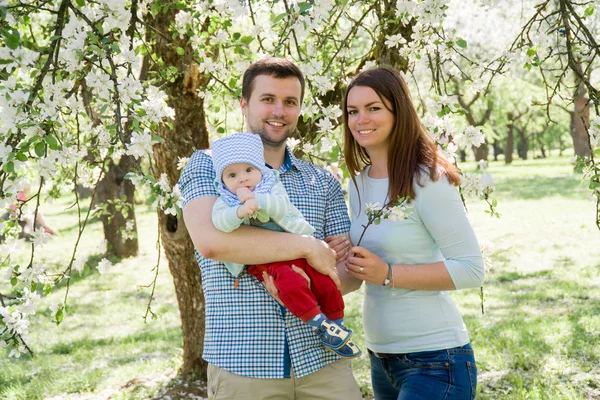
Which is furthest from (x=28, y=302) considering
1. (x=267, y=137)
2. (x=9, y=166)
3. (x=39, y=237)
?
(x=267, y=137)

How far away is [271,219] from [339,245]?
34 cm

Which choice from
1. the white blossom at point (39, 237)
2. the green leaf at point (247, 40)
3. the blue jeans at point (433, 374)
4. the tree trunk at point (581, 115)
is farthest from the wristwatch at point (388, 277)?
Answer: the white blossom at point (39, 237)

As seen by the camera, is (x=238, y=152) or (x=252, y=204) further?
(x=238, y=152)

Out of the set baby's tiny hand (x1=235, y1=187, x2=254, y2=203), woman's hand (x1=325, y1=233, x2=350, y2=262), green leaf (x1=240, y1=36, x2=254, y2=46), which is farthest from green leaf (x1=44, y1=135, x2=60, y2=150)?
green leaf (x1=240, y1=36, x2=254, y2=46)

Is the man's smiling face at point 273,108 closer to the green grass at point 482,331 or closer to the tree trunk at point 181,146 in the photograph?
the green grass at point 482,331

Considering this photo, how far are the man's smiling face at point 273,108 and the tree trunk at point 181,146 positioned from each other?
2.07 m

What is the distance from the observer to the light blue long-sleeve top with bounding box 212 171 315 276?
2.32 metres

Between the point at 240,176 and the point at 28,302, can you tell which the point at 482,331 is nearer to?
the point at 240,176

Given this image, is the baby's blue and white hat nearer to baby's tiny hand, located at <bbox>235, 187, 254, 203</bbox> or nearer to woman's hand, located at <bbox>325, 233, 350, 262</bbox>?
baby's tiny hand, located at <bbox>235, 187, 254, 203</bbox>

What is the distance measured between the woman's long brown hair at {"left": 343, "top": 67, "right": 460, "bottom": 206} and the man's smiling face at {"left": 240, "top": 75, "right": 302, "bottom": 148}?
1.00 feet

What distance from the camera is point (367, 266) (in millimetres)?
2482

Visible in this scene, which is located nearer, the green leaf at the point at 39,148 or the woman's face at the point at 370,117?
the green leaf at the point at 39,148

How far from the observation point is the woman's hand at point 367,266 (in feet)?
8.15

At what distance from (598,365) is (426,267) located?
3552mm
